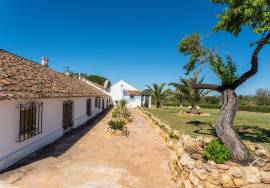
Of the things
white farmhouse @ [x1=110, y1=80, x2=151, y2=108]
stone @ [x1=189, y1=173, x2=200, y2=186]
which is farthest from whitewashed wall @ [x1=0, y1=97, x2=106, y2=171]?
white farmhouse @ [x1=110, y1=80, x2=151, y2=108]

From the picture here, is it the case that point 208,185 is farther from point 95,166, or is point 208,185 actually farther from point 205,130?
point 205,130

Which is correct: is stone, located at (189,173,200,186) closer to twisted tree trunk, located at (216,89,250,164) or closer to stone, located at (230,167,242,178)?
stone, located at (230,167,242,178)

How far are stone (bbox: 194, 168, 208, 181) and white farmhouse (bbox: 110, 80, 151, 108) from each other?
143 ft

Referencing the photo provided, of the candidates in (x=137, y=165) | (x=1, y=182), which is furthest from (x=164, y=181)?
(x=1, y=182)

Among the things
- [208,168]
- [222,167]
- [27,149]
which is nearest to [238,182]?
[222,167]

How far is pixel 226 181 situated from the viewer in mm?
5707

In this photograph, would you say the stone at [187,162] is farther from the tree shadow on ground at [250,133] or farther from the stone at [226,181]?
the tree shadow on ground at [250,133]

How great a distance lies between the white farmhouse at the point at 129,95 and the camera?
5022cm

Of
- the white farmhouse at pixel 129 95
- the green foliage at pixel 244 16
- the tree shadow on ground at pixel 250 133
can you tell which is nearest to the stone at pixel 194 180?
the green foliage at pixel 244 16

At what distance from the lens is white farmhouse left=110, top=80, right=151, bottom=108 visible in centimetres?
5022

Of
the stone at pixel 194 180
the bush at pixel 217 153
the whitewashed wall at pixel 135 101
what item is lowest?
the stone at pixel 194 180

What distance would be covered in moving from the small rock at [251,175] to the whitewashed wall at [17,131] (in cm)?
742

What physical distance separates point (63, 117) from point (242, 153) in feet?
35.2

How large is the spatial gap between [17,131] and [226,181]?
7.42m
